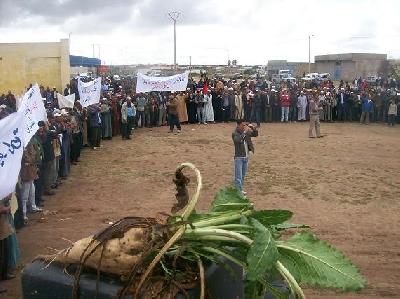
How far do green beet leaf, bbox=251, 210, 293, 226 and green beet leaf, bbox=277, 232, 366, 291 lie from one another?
81 mm

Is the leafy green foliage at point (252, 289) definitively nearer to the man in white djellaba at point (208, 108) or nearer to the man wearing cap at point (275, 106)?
the man in white djellaba at point (208, 108)

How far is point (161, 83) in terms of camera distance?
69.3ft

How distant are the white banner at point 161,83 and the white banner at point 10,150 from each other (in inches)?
597

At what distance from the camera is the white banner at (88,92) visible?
16370 mm

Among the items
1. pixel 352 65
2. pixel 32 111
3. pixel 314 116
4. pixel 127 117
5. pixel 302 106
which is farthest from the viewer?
pixel 352 65

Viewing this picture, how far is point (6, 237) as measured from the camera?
21.7ft

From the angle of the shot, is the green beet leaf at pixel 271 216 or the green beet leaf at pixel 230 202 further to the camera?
the green beet leaf at pixel 230 202

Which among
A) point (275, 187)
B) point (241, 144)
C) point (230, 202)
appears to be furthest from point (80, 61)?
point (230, 202)

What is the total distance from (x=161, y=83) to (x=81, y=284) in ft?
64.4

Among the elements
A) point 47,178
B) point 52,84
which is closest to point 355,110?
point 52,84

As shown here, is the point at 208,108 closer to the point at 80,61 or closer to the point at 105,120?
the point at 105,120

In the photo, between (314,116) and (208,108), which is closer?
(314,116)

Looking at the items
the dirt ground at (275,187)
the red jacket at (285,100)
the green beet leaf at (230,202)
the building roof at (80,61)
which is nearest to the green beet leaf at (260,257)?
the green beet leaf at (230,202)

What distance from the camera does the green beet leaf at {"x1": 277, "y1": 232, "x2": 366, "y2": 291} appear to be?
69.2 inches
